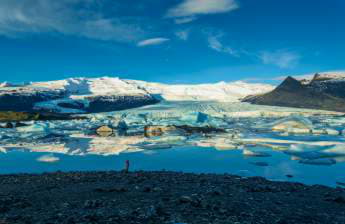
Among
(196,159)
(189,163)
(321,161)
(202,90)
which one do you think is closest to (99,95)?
(202,90)

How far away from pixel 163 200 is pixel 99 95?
112848 mm

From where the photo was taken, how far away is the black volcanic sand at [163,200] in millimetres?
6441

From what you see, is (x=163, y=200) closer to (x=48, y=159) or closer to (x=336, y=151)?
(x=48, y=159)

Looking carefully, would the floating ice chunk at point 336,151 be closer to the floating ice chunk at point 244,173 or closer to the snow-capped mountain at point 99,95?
the floating ice chunk at point 244,173

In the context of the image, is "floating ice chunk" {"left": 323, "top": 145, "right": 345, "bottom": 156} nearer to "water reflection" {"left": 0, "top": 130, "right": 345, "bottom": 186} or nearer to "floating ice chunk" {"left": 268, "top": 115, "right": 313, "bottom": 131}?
"water reflection" {"left": 0, "top": 130, "right": 345, "bottom": 186}

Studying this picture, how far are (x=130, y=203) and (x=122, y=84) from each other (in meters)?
139

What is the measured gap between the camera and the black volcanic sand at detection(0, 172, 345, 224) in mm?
6441

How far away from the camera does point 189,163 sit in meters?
14.7

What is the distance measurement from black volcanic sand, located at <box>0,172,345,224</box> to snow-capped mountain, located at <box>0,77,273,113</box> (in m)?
85.2

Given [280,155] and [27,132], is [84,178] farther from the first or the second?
[27,132]

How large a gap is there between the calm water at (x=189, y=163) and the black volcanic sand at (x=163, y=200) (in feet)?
6.59

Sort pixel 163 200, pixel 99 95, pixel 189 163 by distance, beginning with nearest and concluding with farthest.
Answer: pixel 163 200 < pixel 189 163 < pixel 99 95

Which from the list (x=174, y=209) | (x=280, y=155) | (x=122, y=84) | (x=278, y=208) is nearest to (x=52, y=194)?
(x=174, y=209)

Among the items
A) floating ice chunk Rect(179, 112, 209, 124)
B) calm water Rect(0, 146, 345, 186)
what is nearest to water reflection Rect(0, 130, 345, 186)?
calm water Rect(0, 146, 345, 186)
